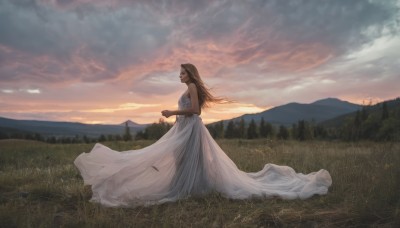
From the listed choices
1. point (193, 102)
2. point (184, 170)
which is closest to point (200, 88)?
point (193, 102)

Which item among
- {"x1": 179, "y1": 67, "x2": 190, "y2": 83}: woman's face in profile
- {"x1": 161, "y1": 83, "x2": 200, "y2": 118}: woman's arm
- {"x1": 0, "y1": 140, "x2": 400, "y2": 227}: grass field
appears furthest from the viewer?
{"x1": 179, "y1": 67, "x2": 190, "y2": 83}: woman's face in profile

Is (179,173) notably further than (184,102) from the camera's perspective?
No

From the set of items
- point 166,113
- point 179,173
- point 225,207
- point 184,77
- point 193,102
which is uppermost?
point 184,77

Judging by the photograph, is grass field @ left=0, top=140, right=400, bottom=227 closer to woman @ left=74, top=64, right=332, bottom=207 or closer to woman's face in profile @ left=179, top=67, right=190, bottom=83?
woman @ left=74, top=64, right=332, bottom=207

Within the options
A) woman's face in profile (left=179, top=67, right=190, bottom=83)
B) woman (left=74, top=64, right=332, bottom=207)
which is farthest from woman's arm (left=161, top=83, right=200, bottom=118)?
woman's face in profile (left=179, top=67, right=190, bottom=83)

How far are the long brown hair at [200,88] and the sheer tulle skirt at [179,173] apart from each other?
0.45 metres

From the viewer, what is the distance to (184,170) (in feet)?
25.3

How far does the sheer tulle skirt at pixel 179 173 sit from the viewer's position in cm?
702

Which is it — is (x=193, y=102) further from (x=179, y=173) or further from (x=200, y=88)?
(x=179, y=173)

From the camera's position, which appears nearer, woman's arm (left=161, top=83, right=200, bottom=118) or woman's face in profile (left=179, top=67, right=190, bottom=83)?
woman's arm (left=161, top=83, right=200, bottom=118)

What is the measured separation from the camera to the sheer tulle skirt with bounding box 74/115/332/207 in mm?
7020

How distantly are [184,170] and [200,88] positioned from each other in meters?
1.80

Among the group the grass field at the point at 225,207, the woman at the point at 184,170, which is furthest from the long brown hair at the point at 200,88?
the grass field at the point at 225,207

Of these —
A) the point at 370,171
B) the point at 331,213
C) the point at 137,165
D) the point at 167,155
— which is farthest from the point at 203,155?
the point at 370,171
